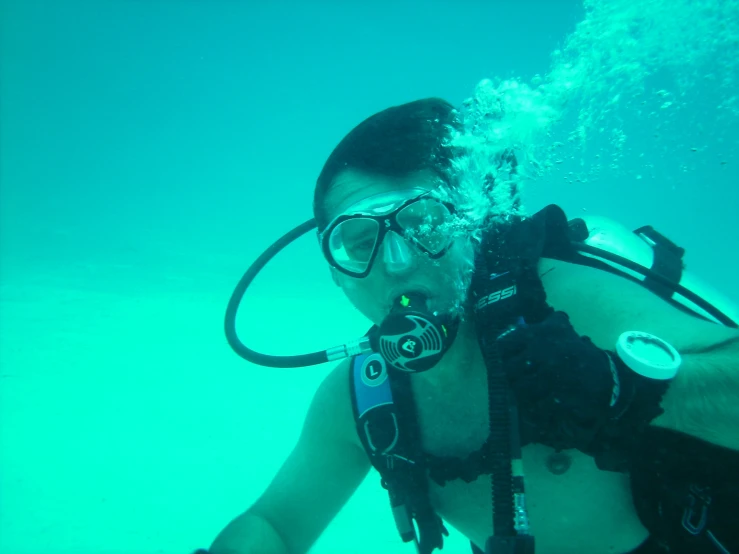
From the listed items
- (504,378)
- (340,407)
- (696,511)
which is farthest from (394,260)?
(696,511)

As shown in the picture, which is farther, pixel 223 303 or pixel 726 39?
pixel 223 303

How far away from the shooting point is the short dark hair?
2018 millimetres

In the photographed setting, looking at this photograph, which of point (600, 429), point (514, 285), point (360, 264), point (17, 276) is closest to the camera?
point (600, 429)

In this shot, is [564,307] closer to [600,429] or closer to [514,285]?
[514,285]

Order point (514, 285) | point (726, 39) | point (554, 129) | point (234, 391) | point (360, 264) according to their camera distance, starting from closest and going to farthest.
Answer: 1. point (514, 285)
2. point (360, 264)
3. point (726, 39)
4. point (554, 129)
5. point (234, 391)

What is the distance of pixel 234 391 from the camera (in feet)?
29.7

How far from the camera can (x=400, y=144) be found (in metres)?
2.02

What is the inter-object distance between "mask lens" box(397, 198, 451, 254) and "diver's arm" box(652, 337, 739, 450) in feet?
3.23

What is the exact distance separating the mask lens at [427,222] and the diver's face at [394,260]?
0.10ft

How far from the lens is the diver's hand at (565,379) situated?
3.82 ft

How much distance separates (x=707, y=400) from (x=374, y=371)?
55.3 inches

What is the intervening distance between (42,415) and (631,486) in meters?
9.84

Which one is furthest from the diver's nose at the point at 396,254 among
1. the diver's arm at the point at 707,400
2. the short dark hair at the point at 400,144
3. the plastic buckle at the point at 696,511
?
the plastic buckle at the point at 696,511

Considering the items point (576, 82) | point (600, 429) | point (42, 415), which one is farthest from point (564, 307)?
point (42, 415)
